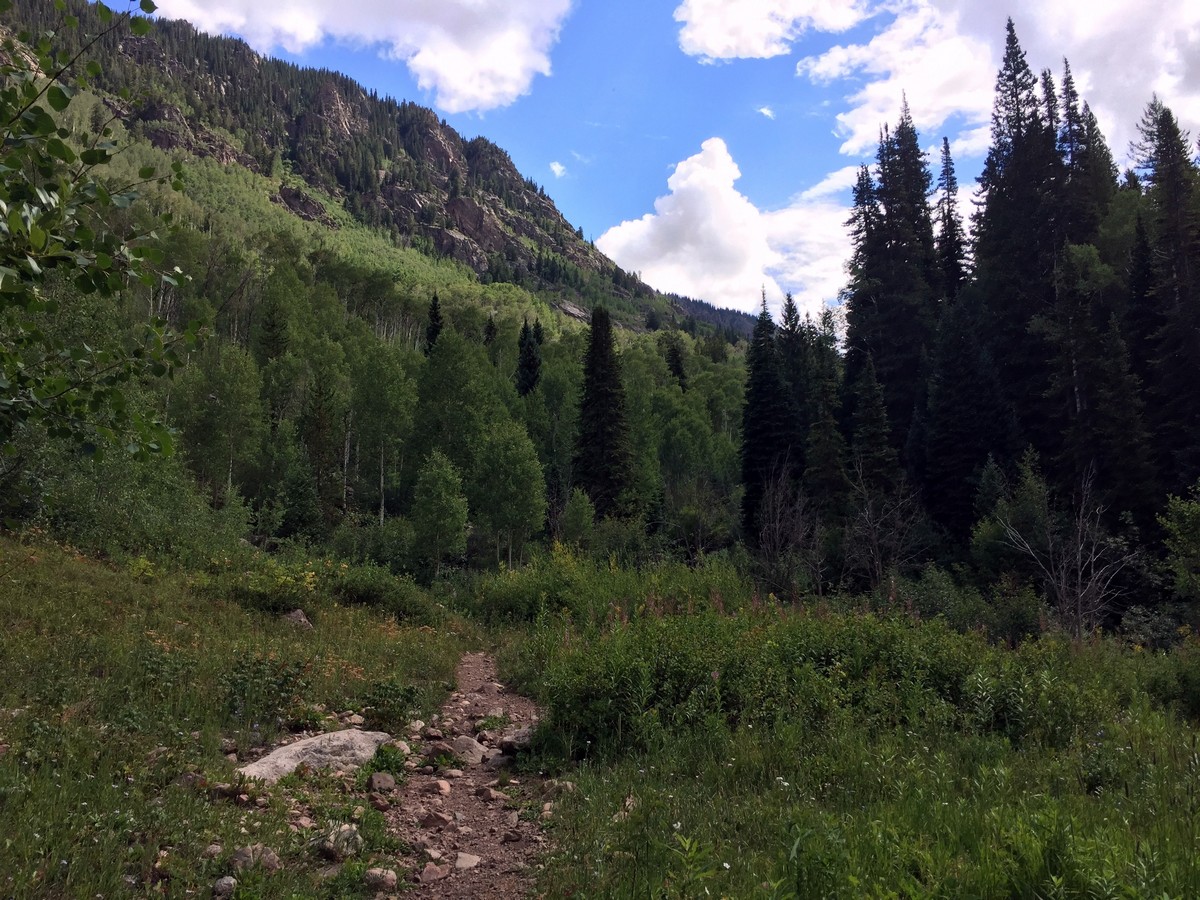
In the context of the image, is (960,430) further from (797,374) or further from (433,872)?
(433,872)

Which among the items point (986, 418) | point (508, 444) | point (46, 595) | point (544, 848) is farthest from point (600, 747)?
point (986, 418)

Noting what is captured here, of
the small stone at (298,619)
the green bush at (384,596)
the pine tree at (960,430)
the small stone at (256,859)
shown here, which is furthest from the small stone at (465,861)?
the pine tree at (960,430)

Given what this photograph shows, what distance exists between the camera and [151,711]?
716 cm

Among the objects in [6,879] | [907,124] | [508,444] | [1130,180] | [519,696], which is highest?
[907,124]

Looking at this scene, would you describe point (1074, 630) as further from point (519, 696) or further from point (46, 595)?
point (46, 595)

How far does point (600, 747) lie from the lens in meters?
7.16

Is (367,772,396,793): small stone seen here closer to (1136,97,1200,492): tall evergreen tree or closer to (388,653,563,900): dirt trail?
(388,653,563,900): dirt trail

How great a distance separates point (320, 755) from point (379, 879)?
92.0 inches

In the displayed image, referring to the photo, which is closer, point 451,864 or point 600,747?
point 451,864

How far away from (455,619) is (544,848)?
11.7 metres

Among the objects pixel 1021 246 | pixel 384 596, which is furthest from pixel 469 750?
pixel 1021 246

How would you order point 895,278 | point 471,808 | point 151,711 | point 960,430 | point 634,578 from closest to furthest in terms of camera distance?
point 471,808, point 151,711, point 634,578, point 960,430, point 895,278

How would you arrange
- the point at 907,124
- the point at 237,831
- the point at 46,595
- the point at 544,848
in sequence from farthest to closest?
1. the point at 907,124
2. the point at 46,595
3. the point at 544,848
4. the point at 237,831

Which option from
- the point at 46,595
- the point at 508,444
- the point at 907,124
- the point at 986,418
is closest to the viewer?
the point at 46,595
